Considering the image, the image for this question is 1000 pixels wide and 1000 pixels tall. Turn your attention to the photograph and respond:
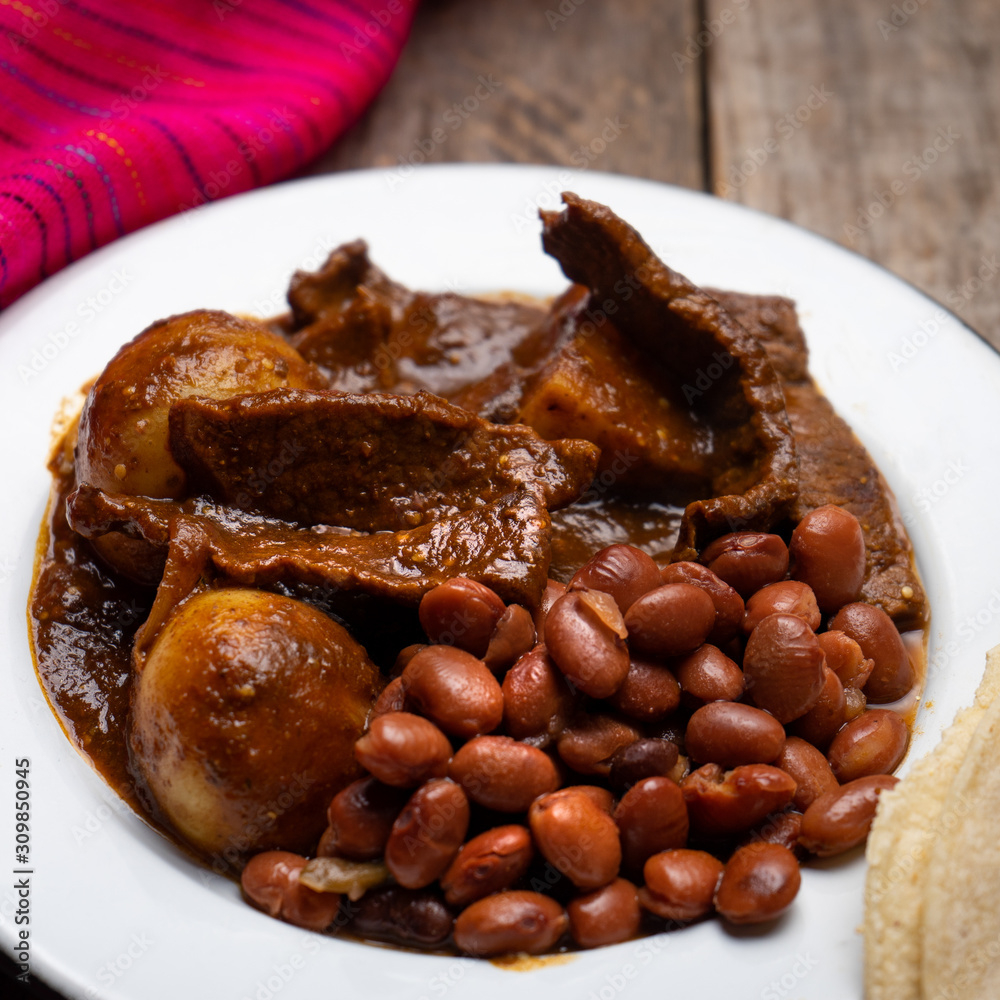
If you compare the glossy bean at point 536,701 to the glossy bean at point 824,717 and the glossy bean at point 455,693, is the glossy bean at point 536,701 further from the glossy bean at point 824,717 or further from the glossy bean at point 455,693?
the glossy bean at point 824,717

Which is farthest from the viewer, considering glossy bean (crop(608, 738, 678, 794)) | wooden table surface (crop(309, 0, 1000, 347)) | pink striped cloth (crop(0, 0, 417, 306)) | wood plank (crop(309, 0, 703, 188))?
wood plank (crop(309, 0, 703, 188))

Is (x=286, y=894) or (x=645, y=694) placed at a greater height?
(x=645, y=694)

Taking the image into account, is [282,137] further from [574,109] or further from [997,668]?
[997,668]

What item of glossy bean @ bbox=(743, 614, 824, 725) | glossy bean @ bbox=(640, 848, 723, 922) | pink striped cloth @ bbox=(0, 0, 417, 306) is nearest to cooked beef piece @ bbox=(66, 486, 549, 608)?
glossy bean @ bbox=(743, 614, 824, 725)

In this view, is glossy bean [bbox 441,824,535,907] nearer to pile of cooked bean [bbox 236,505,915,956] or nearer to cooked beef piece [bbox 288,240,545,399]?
pile of cooked bean [bbox 236,505,915,956]

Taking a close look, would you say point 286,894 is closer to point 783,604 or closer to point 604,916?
→ point 604,916

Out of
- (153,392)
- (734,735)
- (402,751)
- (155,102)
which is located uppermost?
(155,102)

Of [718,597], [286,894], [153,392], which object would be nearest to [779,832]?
[718,597]

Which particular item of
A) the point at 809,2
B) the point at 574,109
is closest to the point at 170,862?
the point at 574,109
